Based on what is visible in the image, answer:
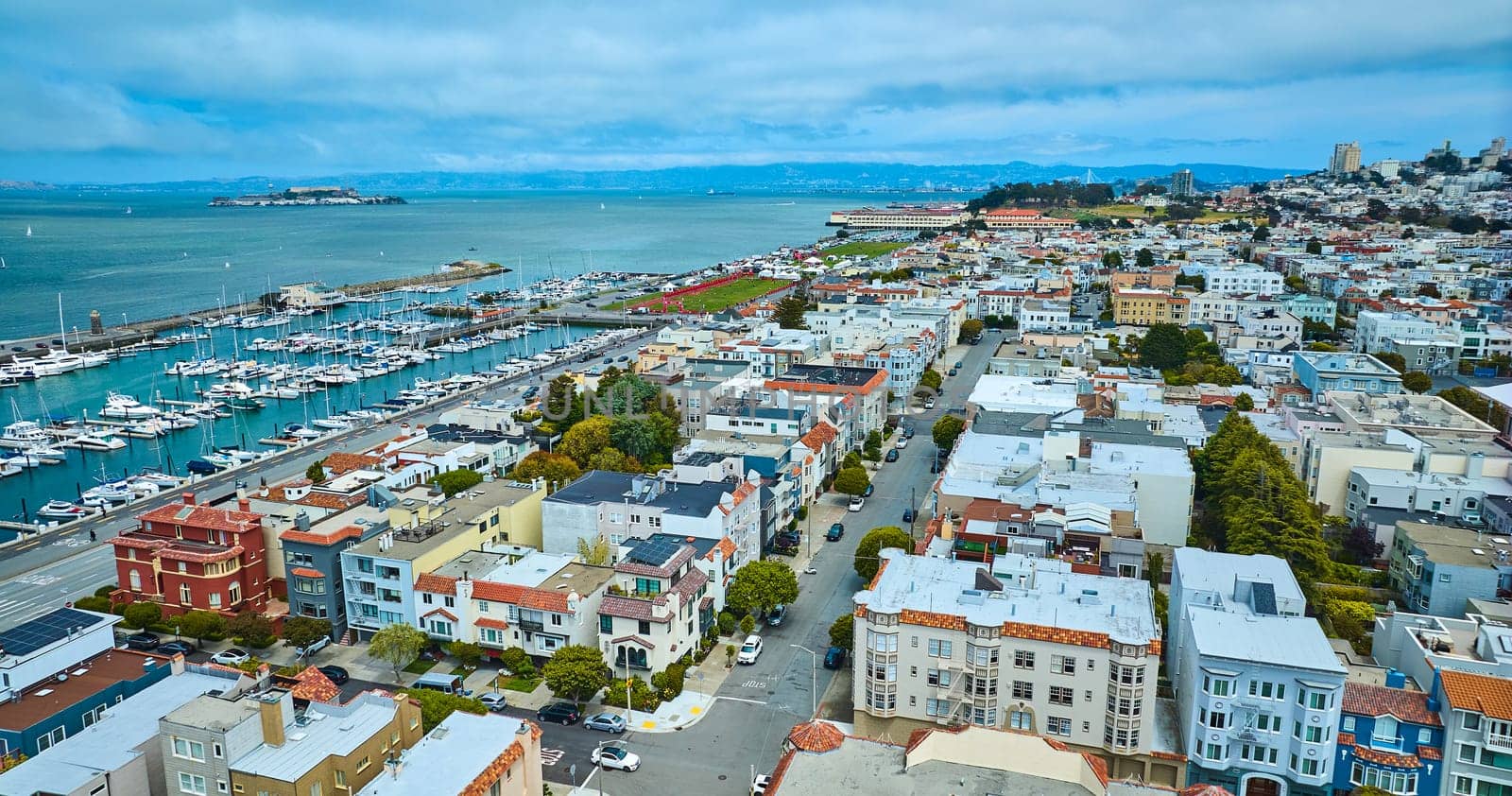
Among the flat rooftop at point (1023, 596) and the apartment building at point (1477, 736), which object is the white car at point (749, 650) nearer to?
the flat rooftop at point (1023, 596)

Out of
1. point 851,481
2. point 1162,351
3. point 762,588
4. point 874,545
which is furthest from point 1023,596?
point 1162,351

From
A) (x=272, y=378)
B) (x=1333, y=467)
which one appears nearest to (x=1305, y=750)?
(x=1333, y=467)

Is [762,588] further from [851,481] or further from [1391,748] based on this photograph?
[1391,748]

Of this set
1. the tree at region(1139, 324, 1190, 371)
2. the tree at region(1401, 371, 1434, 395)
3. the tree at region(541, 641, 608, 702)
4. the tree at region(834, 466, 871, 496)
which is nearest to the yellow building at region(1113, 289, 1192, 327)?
the tree at region(1139, 324, 1190, 371)

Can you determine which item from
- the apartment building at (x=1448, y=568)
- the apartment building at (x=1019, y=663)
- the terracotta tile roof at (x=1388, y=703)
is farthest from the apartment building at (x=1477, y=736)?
the apartment building at (x=1448, y=568)

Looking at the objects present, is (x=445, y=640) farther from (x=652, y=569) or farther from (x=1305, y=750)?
(x=1305, y=750)

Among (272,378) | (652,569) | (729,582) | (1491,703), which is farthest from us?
(272,378)
